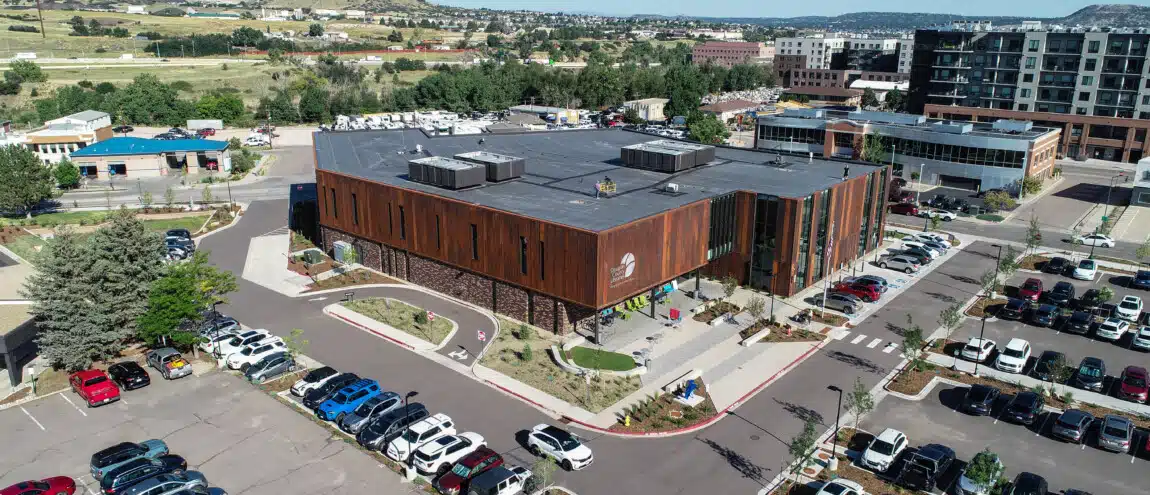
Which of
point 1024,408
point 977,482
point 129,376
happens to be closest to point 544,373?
point 977,482

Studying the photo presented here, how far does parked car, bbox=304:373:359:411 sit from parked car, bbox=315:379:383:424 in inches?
14.9

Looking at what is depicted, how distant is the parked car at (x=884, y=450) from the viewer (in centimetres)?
3130

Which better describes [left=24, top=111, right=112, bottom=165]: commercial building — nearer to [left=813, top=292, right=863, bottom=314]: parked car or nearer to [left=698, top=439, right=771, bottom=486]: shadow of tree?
[left=813, top=292, right=863, bottom=314]: parked car

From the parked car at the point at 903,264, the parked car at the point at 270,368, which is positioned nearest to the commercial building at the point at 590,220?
the parked car at the point at 903,264

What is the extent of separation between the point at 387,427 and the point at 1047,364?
113ft

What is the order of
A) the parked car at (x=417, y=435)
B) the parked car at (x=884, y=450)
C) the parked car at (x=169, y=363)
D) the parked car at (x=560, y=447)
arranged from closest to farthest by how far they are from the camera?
the parked car at (x=560, y=447), the parked car at (x=884, y=450), the parked car at (x=417, y=435), the parked car at (x=169, y=363)

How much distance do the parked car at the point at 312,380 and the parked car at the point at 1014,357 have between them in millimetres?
35763

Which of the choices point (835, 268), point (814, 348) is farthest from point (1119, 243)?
point (814, 348)

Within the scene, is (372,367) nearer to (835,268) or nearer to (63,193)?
(835,268)

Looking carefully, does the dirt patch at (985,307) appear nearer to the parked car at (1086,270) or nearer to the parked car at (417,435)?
the parked car at (1086,270)

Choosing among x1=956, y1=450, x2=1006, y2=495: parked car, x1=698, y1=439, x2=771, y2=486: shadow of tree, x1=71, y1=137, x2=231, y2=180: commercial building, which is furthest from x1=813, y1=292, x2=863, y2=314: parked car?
x1=71, y1=137, x2=231, y2=180: commercial building

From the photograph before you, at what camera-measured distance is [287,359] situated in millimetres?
40531

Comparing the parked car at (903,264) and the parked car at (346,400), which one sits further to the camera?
the parked car at (903,264)

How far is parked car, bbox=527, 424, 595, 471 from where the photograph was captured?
31.2m
